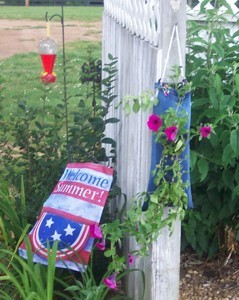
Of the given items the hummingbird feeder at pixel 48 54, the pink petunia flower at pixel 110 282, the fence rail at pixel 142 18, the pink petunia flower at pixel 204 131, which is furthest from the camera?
the hummingbird feeder at pixel 48 54

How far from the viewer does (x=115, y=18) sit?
4781 mm

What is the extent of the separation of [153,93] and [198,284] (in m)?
1.34

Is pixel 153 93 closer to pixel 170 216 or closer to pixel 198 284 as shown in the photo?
pixel 170 216

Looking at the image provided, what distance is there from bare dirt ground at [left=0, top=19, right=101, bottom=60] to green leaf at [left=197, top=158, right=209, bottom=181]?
1132 centimetres

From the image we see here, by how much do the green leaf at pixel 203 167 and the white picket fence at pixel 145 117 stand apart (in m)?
0.33

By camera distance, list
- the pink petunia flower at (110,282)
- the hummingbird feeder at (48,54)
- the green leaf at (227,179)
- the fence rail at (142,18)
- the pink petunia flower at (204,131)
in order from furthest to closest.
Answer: the hummingbird feeder at (48,54)
the green leaf at (227,179)
the pink petunia flower at (110,282)
the fence rail at (142,18)
the pink petunia flower at (204,131)

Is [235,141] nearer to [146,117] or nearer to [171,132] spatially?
[146,117]

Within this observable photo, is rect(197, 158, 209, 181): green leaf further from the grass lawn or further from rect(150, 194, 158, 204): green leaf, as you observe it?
the grass lawn

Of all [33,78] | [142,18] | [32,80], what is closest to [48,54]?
[142,18]

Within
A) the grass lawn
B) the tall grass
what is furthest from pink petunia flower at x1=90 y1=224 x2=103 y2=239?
the tall grass

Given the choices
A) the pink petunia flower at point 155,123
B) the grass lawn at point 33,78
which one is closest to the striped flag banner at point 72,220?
the pink petunia flower at point 155,123

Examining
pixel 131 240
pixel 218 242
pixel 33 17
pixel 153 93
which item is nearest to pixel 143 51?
pixel 153 93

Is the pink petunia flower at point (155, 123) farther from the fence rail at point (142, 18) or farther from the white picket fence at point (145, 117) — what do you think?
the fence rail at point (142, 18)

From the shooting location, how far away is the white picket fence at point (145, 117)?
2.91m
